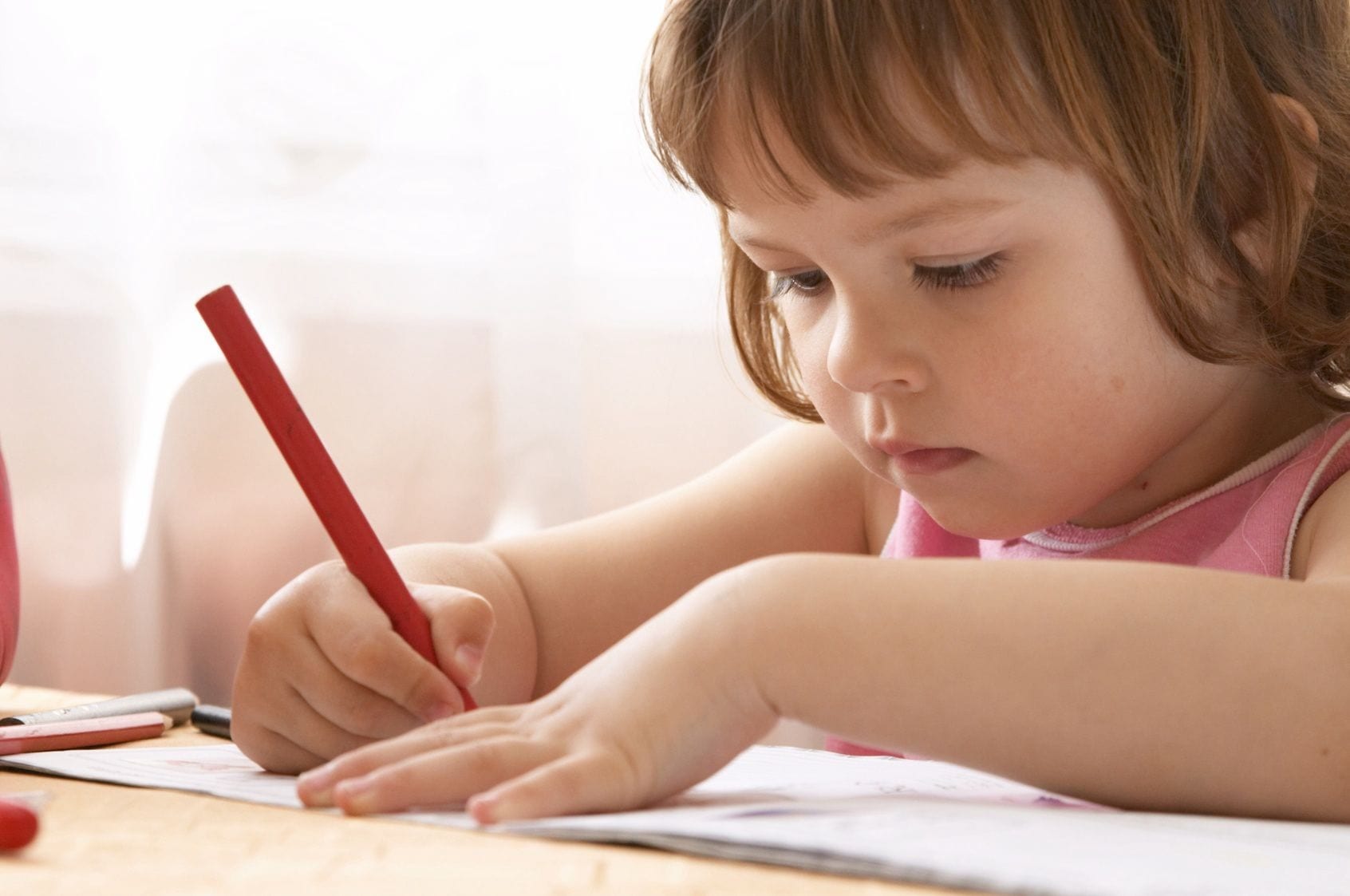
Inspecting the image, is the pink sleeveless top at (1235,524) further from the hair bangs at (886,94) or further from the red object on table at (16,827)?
the red object on table at (16,827)

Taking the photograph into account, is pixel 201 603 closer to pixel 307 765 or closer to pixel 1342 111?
pixel 307 765

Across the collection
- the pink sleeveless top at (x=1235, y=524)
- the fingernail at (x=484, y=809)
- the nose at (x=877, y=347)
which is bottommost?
the fingernail at (x=484, y=809)

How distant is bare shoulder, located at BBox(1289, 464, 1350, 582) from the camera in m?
0.55

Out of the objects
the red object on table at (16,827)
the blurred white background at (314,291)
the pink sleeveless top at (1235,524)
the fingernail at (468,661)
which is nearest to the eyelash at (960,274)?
the pink sleeveless top at (1235,524)

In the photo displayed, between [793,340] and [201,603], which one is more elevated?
[793,340]

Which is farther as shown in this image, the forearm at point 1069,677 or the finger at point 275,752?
the finger at point 275,752

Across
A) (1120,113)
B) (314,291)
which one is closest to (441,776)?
(1120,113)

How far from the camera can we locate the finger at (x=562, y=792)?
14.7 inches

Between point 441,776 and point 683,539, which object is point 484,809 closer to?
point 441,776

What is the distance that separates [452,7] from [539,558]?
17.9 inches

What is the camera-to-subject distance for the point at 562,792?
0.38 m

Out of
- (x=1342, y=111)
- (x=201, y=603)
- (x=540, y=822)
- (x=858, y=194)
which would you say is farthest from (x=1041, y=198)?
(x=201, y=603)

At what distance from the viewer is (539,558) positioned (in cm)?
80

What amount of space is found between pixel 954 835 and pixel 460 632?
0.25 metres
